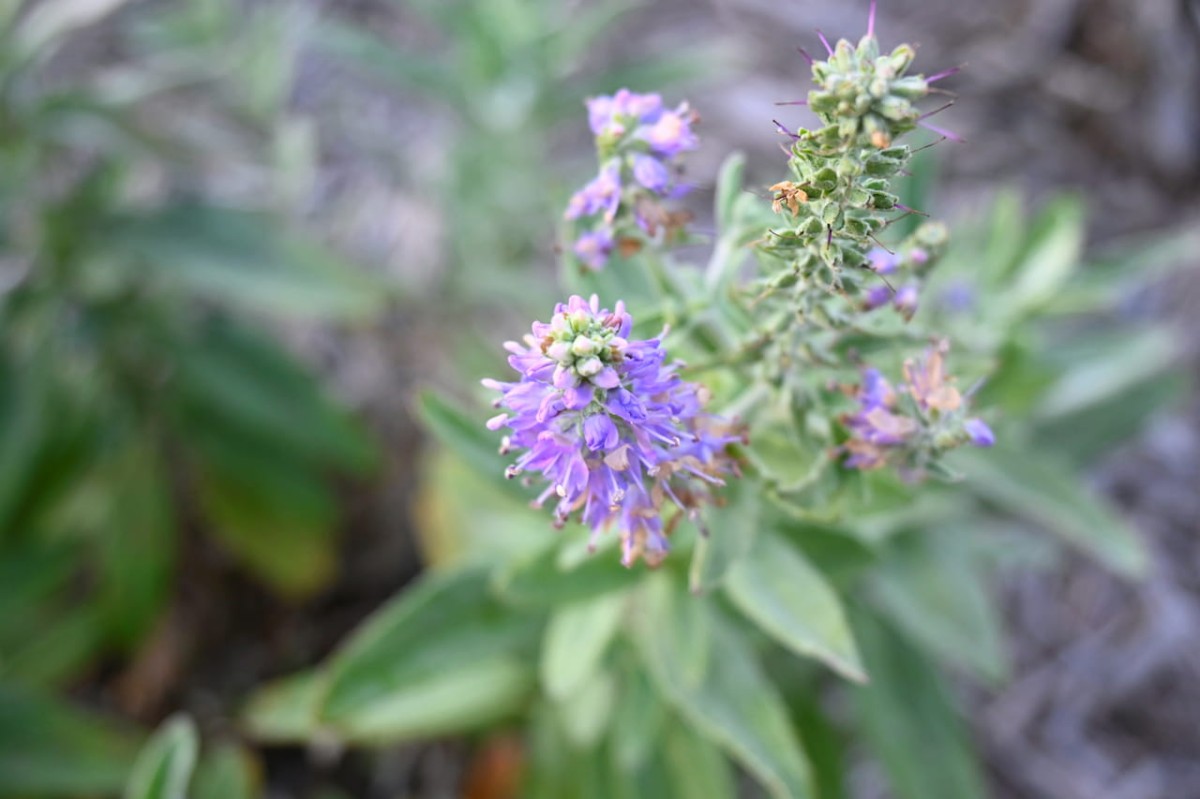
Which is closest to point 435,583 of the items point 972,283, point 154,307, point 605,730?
point 605,730

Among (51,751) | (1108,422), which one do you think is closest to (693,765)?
(1108,422)

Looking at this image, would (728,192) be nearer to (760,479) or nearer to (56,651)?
(760,479)

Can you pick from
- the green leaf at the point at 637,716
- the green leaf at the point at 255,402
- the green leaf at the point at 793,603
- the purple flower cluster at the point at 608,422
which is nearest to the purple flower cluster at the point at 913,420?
the purple flower cluster at the point at 608,422

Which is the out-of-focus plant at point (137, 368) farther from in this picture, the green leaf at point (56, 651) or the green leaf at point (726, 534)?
the green leaf at point (726, 534)

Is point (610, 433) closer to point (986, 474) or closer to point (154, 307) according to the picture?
point (986, 474)

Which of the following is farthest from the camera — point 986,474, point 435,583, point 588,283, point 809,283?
point 986,474

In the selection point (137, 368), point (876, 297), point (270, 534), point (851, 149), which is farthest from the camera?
point (270, 534)

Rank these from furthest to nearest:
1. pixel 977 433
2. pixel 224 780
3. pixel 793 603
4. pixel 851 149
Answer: pixel 224 780, pixel 793 603, pixel 977 433, pixel 851 149
